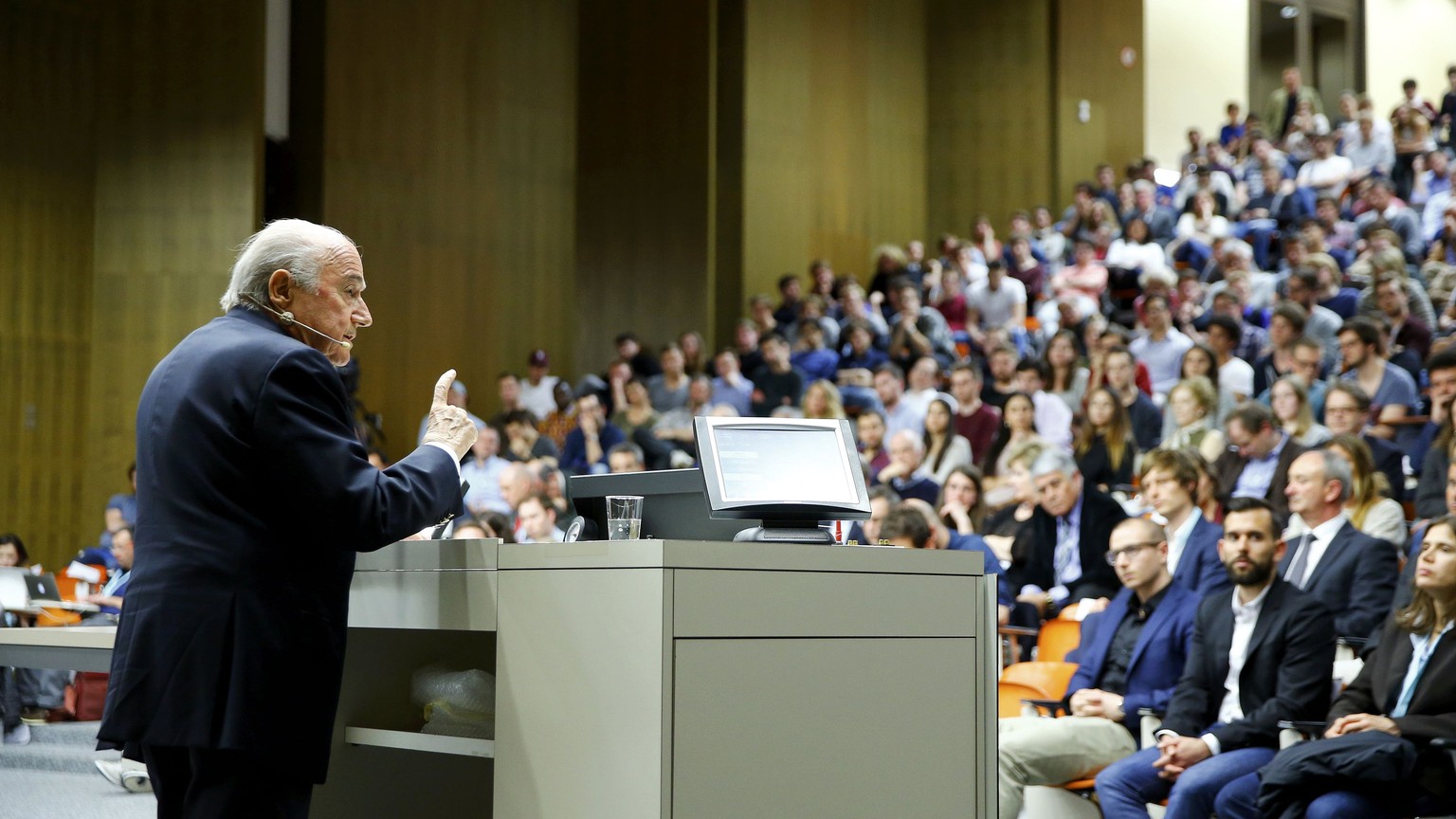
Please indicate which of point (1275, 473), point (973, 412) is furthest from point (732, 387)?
point (1275, 473)

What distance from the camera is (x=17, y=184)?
9.27 metres

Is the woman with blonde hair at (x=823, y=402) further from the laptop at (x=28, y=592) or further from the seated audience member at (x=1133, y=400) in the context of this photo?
the laptop at (x=28, y=592)

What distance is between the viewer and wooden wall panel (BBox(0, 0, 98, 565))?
920 centimetres

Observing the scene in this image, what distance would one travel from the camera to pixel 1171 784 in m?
3.81

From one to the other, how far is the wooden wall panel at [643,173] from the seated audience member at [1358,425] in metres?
6.33

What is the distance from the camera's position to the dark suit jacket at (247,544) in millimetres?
1820

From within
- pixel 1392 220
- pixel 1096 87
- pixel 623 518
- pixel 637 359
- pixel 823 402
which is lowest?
pixel 623 518

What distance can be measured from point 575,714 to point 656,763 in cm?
16

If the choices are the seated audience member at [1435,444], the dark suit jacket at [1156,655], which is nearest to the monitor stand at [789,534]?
the dark suit jacket at [1156,655]

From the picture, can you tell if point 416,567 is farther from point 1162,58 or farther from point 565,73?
point 1162,58

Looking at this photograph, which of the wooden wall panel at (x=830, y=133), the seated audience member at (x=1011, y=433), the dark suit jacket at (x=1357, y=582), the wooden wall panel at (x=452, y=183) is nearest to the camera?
the dark suit jacket at (x=1357, y=582)

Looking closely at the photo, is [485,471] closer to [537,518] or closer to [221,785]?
[537,518]

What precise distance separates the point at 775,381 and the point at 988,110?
5.86 meters

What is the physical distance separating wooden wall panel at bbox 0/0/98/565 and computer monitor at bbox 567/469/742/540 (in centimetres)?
803
